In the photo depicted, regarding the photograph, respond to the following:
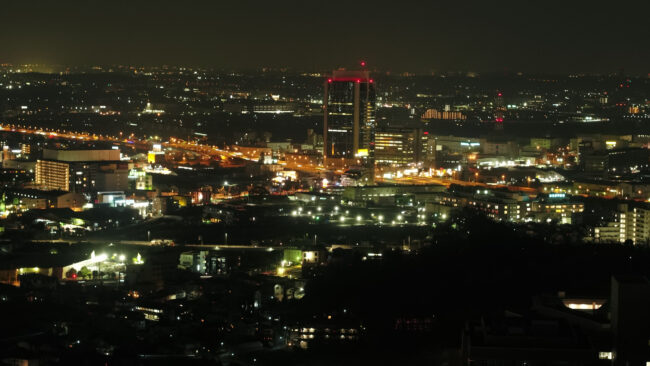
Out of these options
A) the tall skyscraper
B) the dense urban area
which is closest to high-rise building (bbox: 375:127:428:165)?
the dense urban area

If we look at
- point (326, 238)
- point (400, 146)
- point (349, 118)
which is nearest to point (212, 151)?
point (349, 118)

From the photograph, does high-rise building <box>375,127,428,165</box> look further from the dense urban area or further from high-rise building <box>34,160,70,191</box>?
high-rise building <box>34,160,70,191</box>

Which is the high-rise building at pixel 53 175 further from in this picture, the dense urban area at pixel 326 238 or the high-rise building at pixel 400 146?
the high-rise building at pixel 400 146

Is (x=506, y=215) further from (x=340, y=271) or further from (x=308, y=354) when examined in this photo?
(x=308, y=354)

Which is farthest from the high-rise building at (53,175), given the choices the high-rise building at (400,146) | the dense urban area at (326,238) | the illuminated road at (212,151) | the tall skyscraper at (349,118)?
the high-rise building at (400,146)

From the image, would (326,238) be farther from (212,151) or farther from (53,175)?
(212,151)
